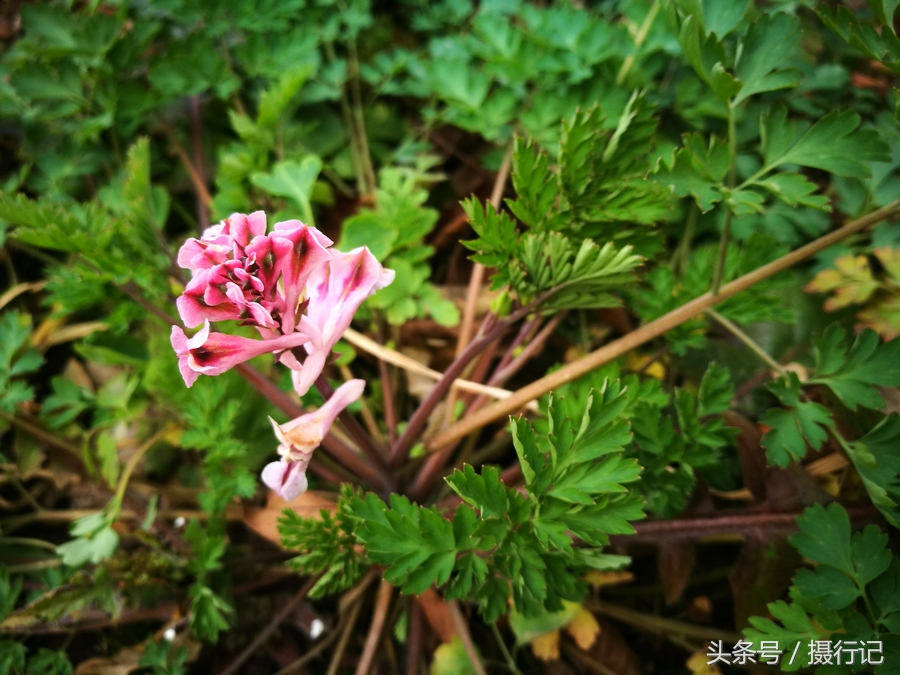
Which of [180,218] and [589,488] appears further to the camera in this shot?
[180,218]

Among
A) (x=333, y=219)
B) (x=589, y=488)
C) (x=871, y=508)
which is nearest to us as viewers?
(x=589, y=488)

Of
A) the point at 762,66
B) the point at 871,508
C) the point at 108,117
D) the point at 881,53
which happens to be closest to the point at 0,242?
the point at 108,117

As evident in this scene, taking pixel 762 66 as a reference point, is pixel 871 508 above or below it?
below

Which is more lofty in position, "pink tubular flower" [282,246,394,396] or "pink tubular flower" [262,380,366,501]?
"pink tubular flower" [282,246,394,396]

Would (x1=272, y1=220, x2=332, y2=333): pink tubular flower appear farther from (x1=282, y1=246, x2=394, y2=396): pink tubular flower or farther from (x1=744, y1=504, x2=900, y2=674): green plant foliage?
(x1=744, y1=504, x2=900, y2=674): green plant foliage

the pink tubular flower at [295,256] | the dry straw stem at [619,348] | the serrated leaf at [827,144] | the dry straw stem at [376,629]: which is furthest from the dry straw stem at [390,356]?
the serrated leaf at [827,144]

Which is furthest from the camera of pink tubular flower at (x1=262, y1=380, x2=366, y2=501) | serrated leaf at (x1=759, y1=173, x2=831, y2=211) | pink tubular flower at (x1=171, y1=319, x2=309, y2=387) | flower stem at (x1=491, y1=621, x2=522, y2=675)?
flower stem at (x1=491, y1=621, x2=522, y2=675)

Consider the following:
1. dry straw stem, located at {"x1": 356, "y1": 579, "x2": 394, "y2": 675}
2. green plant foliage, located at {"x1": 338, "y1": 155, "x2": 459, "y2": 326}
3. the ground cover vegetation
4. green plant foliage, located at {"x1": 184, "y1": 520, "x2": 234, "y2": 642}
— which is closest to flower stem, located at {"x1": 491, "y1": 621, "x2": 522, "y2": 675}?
the ground cover vegetation

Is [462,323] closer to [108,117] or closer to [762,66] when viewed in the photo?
[762,66]
